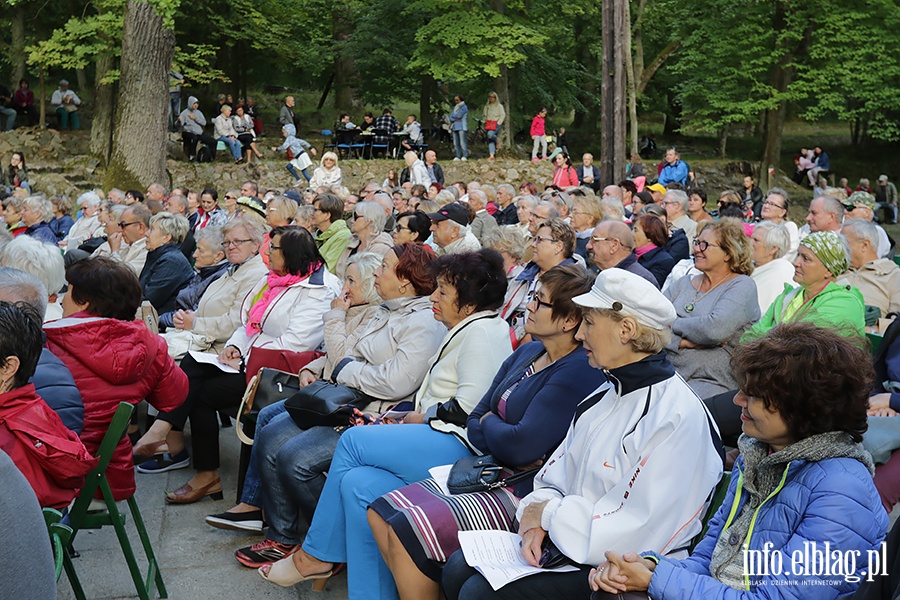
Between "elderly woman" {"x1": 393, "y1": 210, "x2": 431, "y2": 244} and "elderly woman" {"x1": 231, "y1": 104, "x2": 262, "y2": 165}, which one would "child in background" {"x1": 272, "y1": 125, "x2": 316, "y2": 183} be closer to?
"elderly woman" {"x1": 231, "y1": 104, "x2": 262, "y2": 165}

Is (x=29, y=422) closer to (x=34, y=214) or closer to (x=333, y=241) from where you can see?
(x=333, y=241)

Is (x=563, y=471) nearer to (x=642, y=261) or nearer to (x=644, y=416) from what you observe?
(x=644, y=416)

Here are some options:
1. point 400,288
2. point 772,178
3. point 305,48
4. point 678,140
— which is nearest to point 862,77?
point 772,178

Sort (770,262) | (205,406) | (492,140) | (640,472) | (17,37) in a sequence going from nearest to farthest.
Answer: (640,472)
(205,406)
(770,262)
(492,140)
(17,37)

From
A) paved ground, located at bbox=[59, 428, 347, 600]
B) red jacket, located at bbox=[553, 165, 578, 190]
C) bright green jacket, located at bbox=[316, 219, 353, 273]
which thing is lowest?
paved ground, located at bbox=[59, 428, 347, 600]

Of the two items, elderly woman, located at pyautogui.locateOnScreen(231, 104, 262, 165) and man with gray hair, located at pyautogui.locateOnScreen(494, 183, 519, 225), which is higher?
elderly woman, located at pyautogui.locateOnScreen(231, 104, 262, 165)

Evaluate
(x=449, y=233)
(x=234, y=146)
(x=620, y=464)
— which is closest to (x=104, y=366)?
(x=620, y=464)

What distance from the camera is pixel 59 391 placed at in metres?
3.42

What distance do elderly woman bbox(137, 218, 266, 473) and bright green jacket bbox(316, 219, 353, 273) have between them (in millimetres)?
1833

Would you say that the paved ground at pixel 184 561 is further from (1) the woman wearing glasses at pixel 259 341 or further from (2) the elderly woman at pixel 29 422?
(2) the elderly woman at pixel 29 422

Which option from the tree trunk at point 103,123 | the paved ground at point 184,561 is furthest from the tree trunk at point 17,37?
the paved ground at point 184,561

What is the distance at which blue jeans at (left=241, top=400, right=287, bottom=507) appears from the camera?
4598mm

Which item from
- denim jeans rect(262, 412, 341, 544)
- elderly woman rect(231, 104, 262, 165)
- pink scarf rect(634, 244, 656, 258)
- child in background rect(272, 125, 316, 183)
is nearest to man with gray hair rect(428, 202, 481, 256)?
pink scarf rect(634, 244, 656, 258)

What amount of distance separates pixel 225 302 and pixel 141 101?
1183cm
